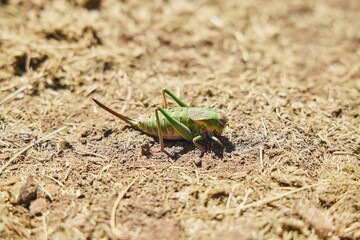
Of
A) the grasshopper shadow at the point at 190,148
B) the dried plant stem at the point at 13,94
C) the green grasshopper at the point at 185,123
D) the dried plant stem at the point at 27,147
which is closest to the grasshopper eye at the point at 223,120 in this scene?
the green grasshopper at the point at 185,123

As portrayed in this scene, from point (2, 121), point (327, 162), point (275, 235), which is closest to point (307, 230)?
point (275, 235)

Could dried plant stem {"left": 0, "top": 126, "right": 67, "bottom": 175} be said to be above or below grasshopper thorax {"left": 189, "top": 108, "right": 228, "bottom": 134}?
below

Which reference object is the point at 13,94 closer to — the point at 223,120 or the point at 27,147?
the point at 27,147

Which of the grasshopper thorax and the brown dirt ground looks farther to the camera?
the grasshopper thorax

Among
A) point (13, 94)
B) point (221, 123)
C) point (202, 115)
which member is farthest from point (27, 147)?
point (221, 123)

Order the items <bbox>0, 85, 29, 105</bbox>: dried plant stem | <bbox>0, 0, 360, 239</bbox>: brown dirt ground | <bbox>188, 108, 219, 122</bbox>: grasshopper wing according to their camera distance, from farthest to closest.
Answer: <bbox>0, 85, 29, 105</bbox>: dried plant stem → <bbox>188, 108, 219, 122</bbox>: grasshopper wing → <bbox>0, 0, 360, 239</bbox>: brown dirt ground

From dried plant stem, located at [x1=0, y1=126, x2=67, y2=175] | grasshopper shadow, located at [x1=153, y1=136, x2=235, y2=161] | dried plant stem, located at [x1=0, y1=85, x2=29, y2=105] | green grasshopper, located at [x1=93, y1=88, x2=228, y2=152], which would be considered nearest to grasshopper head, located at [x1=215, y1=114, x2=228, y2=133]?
green grasshopper, located at [x1=93, y1=88, x2=228, y2=152]

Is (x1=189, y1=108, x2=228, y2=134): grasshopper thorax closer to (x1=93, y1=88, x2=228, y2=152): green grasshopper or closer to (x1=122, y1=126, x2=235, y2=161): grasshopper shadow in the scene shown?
(x1=93, y1=88, x2=228, y2=152): green grasshopper
